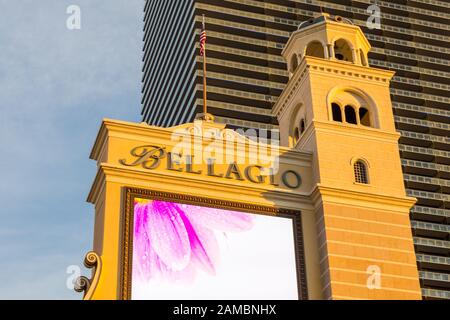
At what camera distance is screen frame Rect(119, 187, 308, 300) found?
36.0 meters

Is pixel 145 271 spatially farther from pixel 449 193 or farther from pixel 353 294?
pixel 449 193

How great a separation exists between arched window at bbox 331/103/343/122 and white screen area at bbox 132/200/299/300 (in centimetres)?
779

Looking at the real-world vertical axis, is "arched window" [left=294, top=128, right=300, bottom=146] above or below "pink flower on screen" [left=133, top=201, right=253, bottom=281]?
above

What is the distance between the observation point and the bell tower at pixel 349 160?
38.6 meters

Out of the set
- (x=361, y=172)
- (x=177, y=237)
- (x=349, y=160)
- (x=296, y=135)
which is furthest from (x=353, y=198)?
(x=177, y=237)

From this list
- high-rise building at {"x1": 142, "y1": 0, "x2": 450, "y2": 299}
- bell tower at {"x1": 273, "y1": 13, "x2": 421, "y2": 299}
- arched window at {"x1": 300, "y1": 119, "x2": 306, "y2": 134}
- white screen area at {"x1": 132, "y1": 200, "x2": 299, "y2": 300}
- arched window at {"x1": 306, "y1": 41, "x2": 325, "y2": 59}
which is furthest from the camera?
high-rise building at {"x1": 142, "y1": 0, "x2": 450, "y2": 299}

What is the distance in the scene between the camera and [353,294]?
37750 millimetres

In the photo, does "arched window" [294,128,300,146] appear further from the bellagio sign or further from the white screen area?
the white screen area

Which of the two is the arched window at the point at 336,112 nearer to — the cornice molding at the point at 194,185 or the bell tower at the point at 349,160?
the bell tower at the point at 349,160

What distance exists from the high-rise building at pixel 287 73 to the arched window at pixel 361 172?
6060 centimetres

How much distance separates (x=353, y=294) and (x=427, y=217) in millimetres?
75283

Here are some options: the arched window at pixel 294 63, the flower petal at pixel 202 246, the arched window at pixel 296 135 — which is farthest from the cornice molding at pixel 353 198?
the arched window at pixel 294 63

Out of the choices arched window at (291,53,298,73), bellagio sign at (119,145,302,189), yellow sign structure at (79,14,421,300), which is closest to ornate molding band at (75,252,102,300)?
yellow sign structure at (79,14,421,300)
